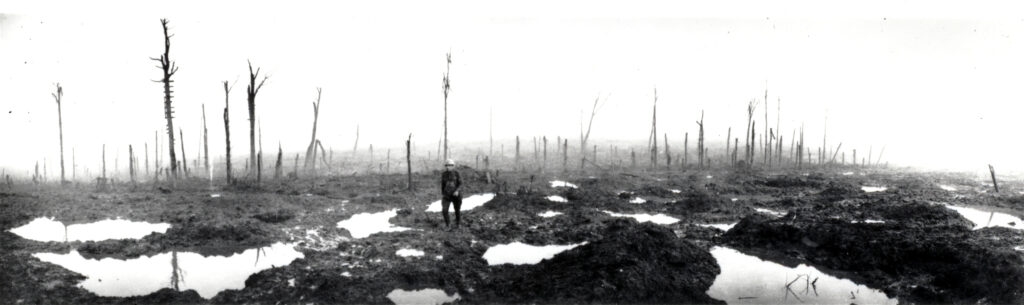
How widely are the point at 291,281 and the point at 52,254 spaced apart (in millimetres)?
4933

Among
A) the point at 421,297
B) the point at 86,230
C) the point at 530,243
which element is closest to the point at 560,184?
the point at 530,243

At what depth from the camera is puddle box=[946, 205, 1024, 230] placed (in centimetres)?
1335

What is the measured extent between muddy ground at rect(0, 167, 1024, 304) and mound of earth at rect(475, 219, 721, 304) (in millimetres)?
27

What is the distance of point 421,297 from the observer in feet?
23.7

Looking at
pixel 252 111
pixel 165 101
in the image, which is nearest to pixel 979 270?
pixel 252 111

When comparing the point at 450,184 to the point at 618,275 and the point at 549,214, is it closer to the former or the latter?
the point at 549,214

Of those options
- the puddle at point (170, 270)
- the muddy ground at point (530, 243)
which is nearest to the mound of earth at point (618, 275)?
the muddy ground at point (530, 243)

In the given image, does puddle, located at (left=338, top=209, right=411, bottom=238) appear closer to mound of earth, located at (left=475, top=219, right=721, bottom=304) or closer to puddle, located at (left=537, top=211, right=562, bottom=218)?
puddle, located at (left=537, top=211, right=562, bottom=218)

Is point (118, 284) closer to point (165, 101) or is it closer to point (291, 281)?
point (291, 281)

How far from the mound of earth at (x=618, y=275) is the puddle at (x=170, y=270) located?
392cm

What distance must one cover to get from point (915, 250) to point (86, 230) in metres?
16.5

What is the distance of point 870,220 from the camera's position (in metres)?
13.2

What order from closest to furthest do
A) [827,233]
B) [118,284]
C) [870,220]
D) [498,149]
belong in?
[118,284], [827,233], [870,220], [498,149]

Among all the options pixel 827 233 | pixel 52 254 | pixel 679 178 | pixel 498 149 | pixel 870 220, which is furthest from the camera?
pixel 498 149
